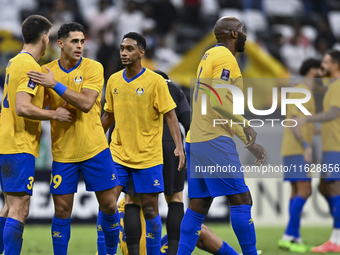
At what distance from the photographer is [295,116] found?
718cm

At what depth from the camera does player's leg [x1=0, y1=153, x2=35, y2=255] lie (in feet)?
14.4

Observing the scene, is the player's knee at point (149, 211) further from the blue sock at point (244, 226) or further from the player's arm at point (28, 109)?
the player's arm at point (28, 109)

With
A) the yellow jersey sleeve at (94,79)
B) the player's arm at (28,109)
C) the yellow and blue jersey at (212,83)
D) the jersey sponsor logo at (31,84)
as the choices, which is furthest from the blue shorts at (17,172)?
the yellow and blue jersey at (212,83)

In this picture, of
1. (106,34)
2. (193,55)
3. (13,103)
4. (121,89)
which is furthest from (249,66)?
(13,103)

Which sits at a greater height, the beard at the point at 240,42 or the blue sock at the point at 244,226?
the beard at the point at 240,42

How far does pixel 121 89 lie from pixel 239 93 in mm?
1235

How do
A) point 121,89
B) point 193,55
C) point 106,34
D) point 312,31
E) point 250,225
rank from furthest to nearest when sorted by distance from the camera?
point 312,31, point 106,34, point 193,55, point 121,89, point 250,225

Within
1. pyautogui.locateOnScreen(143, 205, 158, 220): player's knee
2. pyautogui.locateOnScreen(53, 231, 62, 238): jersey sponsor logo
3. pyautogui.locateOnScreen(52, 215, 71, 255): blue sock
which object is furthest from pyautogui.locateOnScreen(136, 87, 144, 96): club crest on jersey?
pyautogui.locateOnScreen(53, 231, 62, 238): jersey sponsor logo

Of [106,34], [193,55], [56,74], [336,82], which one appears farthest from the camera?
[106,34]

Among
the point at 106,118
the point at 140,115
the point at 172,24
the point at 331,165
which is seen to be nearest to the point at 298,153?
the point at 331,165

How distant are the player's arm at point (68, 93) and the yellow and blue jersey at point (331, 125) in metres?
3.49

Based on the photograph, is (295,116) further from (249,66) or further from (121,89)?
(249,66)

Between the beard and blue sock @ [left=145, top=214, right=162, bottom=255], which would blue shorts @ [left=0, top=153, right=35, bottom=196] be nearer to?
blue sock @ [left=145, top=214, right=162, bottom=255]

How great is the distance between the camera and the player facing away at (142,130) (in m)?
5.04
